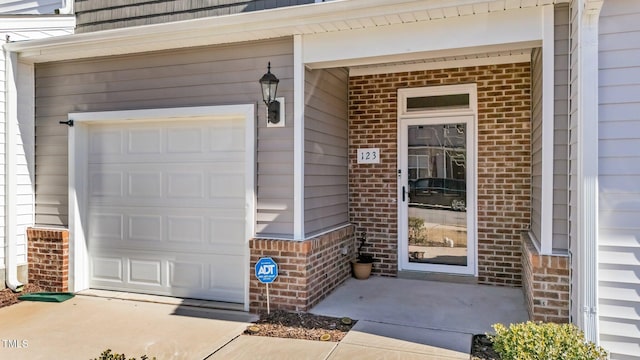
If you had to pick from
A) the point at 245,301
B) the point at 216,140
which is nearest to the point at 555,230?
the point at 245,301

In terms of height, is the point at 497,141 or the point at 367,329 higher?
the point at 497,141

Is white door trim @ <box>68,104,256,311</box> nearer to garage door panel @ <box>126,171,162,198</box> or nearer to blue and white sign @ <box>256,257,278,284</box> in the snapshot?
blue and white sign @ <box>256,257,278,284</box>

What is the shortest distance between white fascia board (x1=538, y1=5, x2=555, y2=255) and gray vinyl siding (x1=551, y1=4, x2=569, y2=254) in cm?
3

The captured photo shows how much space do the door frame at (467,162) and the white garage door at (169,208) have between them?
2191 mm

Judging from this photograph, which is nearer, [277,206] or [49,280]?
[277,206]

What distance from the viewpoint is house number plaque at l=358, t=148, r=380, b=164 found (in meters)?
5.89

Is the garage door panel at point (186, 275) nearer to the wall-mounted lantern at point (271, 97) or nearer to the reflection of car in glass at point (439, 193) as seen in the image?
the wall-mounted lantern at point (271, 97)

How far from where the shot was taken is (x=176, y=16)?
5.19m

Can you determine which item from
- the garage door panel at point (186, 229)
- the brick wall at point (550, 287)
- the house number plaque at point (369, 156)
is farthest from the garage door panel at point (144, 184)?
the brick wall at point (550, 287)

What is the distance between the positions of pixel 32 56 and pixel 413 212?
4.97 metres

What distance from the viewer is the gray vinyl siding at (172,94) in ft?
14.7

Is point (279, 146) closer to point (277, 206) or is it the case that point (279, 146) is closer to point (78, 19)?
point (277, 206)

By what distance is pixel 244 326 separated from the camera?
13.5ft

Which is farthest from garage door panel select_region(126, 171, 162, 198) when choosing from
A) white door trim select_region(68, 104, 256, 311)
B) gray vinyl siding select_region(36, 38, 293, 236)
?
gray vinyl siding select_region(36, 38, 293, 236)
